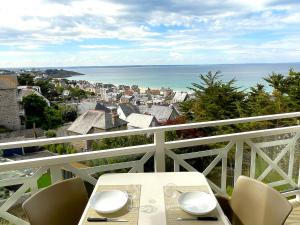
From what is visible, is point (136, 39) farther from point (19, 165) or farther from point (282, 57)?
point (19, 165)

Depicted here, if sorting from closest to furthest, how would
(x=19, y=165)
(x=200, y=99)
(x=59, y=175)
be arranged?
(x=19, y=165), (x=59, y=175), (x=200, y=99)

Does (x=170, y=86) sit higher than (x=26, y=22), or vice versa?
(x=26, y=22)

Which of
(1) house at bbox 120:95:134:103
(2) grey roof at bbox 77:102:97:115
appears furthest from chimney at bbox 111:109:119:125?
(2) grey roof at bbox 77:102:97:115

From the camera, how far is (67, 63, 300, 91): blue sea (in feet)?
35.0

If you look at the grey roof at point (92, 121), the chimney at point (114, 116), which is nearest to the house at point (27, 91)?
the grey roof at point (92, 121)

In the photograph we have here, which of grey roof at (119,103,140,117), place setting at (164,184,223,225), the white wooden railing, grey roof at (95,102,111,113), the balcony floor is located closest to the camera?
place setting at (164,184,223,225)

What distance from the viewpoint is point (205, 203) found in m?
1.52

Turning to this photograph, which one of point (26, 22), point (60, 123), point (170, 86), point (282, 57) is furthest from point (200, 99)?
point (26, 22)

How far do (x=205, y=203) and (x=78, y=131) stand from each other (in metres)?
6.78

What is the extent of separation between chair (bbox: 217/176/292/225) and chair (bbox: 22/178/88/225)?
0.97 metres

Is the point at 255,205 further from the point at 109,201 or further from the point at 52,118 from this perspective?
the point at 52,118

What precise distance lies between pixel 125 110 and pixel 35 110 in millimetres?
2973

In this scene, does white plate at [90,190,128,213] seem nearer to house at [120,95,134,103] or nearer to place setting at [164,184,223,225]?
place setting at [164,184,223,225]

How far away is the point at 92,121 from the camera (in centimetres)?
869
